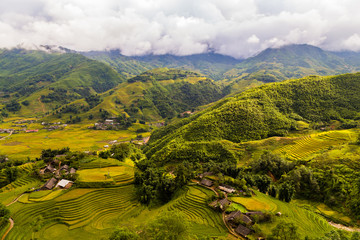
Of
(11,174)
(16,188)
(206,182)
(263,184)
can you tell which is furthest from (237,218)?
(11,174)

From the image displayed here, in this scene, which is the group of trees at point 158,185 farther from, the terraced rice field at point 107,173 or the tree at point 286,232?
the tree at point 286,232

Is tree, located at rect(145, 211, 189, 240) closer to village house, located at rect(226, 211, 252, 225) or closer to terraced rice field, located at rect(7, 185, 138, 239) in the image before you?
village house, located at rect(226, 211, 252, 225)

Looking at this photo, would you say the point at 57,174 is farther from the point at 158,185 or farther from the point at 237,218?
the point at 237,218

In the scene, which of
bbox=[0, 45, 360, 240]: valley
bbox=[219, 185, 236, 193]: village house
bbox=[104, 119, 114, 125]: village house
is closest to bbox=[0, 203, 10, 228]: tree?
bbox=[0, 45, 360, 240]: valley

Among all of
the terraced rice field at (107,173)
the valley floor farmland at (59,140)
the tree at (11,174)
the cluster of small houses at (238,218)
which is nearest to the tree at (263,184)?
the cluster of small houses at (238,218)

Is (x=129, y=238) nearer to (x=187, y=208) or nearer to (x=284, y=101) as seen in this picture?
(x=187, y=208)

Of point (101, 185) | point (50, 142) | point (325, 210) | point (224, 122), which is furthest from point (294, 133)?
point (50, 142)

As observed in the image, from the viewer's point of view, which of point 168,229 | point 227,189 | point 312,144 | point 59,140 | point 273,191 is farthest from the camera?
point 59,140
